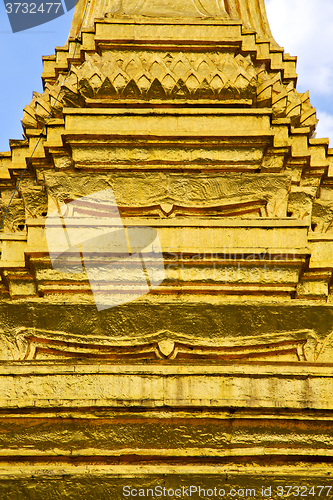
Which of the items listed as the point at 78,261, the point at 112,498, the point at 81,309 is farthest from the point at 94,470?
the point at 78,261

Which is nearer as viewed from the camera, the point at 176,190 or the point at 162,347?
the point at 162,347

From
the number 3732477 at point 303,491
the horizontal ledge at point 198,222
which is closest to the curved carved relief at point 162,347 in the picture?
the horizontal ledge at point 198,222

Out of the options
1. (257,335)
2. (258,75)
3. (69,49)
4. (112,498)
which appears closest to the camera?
(112,498)

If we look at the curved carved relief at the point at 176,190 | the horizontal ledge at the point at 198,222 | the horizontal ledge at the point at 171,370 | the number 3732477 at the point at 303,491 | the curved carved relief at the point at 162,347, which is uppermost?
the curved carved relief at the point at 176,190

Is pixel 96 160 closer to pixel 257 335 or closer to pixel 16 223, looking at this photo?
pixel 16 223

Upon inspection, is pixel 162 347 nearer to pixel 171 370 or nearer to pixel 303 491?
pixel 171 370

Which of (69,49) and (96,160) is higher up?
(69,49)

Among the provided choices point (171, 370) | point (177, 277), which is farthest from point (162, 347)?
point (171, 370)

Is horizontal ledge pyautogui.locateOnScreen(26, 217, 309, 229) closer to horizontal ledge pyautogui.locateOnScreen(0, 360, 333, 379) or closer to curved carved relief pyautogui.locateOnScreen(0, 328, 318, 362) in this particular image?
curved carved relief pyautogui.locateOnScreen(0, 328, 318, 362)

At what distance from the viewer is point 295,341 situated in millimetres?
6633

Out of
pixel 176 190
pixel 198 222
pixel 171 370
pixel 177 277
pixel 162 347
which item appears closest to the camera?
pixel 171 370

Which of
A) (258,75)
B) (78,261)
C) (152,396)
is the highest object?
(258,75)

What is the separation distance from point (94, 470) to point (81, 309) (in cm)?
175

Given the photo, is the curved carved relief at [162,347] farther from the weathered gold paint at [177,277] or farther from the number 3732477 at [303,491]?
the number 3732477 at [303,491]
